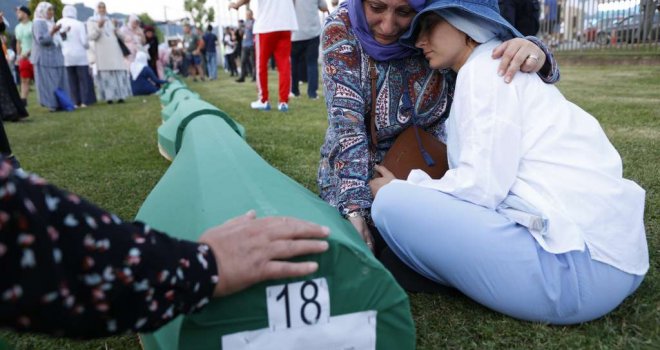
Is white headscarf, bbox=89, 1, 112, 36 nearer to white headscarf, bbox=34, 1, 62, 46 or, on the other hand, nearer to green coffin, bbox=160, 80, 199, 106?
white headscarf, bbox=34, 1, 62, 46

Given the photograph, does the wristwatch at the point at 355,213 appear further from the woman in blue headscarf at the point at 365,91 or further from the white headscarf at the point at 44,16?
the white headscarf at the point at 44,16

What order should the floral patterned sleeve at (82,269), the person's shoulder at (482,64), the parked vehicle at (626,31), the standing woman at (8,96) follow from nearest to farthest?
the floral patterned sleeve at (82,269) < the person's shoulder at (482,64) < the standing woman at (8,96) < the parked vehicle at (626,31)

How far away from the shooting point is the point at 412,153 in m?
2.20

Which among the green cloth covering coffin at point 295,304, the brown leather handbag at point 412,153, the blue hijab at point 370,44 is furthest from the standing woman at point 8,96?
the green cloth covering coffin at point 295,304

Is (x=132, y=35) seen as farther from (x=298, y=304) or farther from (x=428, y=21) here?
(x=298, y=304)

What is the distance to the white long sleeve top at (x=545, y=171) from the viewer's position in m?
1.55

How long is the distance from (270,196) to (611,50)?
15.0 m

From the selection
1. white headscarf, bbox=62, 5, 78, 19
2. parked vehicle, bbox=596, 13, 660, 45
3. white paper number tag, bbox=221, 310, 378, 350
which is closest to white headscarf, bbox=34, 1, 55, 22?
white headscarf, bbox=62, 5, 78, 19

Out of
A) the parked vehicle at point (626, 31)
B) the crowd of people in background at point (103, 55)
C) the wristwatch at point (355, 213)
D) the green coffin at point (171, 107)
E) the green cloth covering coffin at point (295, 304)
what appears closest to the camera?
the green cloth covering coffin at point (295, 304)

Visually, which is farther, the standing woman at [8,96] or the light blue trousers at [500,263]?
the standing woman at [8,96]

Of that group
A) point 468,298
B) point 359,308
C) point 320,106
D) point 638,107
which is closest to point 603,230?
point 468,298

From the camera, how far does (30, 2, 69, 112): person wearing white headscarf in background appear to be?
9.07 metres

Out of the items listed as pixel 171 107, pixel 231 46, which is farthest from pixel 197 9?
pixel 171 107

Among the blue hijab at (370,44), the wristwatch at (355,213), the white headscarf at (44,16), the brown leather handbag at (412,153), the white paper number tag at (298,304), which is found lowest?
the wristwatch at (355,213)
